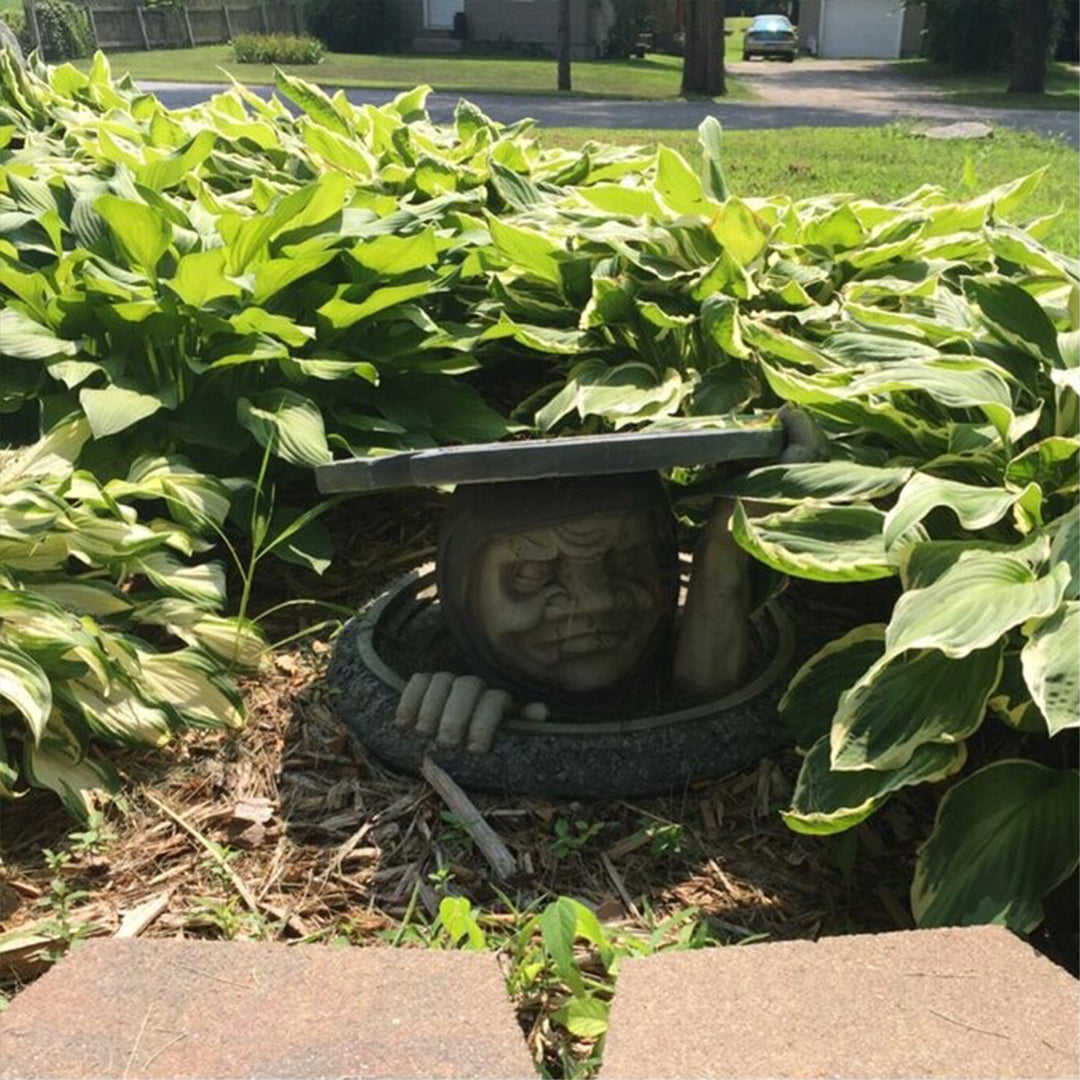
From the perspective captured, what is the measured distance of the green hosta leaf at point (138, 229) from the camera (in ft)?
10.0

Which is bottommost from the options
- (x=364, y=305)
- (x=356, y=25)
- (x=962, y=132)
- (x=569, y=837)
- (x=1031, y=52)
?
(x=356, y=25)

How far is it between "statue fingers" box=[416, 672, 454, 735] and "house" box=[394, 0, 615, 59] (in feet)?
106

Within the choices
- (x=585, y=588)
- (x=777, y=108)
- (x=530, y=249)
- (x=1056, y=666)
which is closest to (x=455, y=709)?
(x=585, y=588)

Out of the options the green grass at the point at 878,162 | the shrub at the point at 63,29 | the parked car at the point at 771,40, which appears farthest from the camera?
the shrub at the point at 63,29

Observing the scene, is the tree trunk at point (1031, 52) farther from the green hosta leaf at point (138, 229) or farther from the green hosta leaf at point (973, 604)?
the green hosta leaf at point (973, 604)

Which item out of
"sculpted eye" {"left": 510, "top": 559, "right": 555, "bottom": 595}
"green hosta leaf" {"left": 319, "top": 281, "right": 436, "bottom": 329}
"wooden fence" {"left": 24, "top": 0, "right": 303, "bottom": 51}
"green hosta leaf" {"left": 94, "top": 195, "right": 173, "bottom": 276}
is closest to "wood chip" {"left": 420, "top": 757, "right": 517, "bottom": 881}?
"sculpted eye" {"left": 510, "top": 559, "right": 555, "bottom": 595}

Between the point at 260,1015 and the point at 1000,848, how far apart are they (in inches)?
42.6

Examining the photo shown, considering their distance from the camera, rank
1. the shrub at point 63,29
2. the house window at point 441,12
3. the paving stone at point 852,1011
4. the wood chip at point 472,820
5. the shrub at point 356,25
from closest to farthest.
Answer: the paving stone at point 852,1011 → the wood chip at point 472,820 → the shrub at point 63,29 → the shrub at point 356,25 → the house window at point 441,12

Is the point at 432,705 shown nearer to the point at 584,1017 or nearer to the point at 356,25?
the point at 584,1017

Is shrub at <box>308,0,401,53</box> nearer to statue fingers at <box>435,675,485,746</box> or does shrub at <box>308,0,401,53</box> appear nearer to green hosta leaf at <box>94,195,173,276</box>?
green hosta leaf at <box>94,195,173,276</box>

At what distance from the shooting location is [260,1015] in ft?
5.33

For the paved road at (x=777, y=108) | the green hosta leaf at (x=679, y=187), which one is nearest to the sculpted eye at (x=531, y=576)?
the green hosta leaf at (x=679, y=187)

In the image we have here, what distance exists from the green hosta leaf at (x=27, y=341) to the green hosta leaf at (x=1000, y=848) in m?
2.18

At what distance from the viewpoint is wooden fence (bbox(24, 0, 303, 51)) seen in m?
33.3
